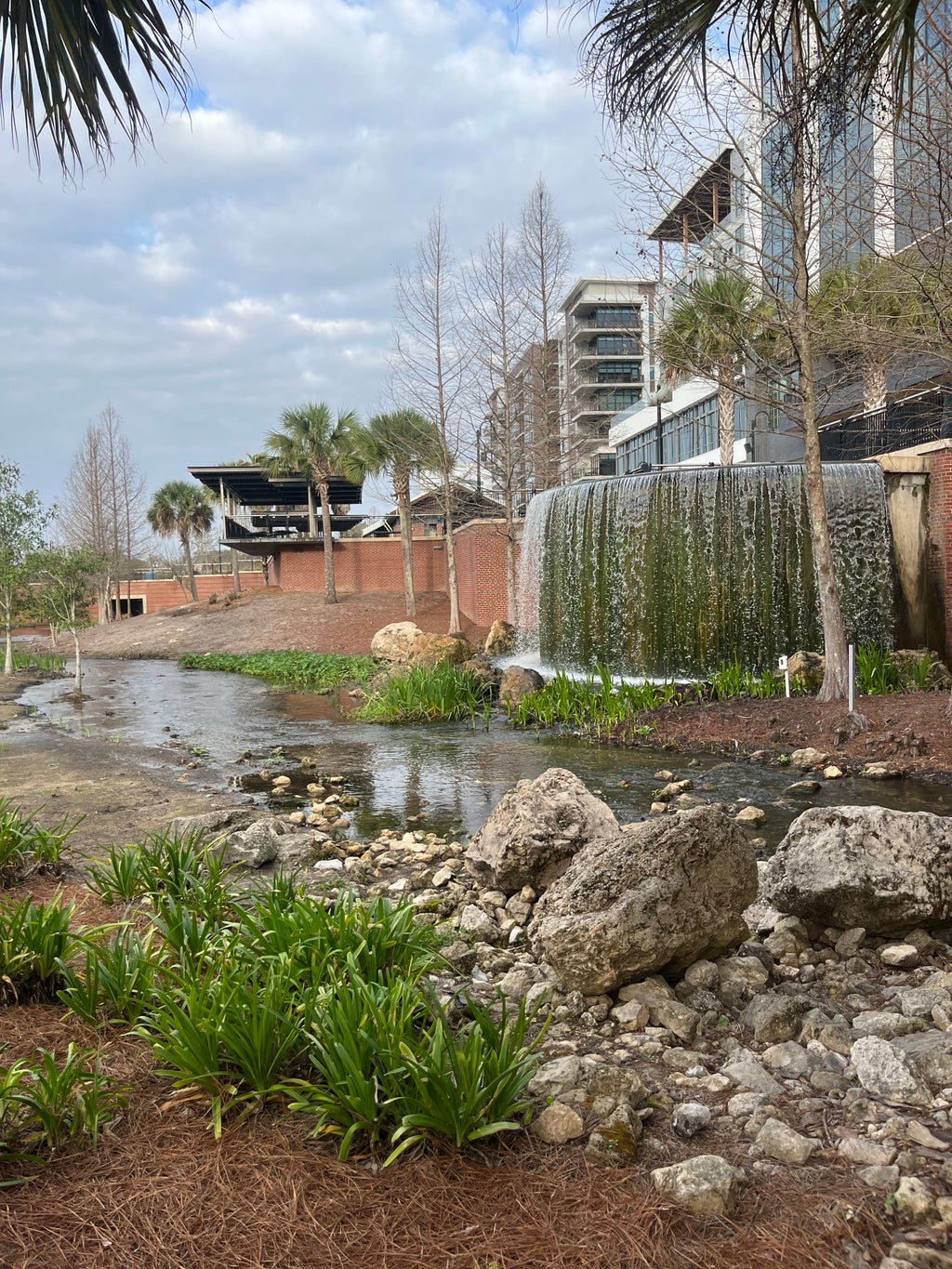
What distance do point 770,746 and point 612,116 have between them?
841 centimetres

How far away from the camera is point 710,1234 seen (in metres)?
2.20

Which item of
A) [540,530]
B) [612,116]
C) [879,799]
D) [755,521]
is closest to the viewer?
[612,116]

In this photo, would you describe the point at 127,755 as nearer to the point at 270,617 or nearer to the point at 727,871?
the point at 727,871

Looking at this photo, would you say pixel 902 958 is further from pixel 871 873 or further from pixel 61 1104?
pixel 61 1104

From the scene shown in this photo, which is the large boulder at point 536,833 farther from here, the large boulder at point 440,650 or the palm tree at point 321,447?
the palm tree at point 321,447

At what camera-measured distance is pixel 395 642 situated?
21125 millimetres

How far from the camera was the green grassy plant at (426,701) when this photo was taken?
1493 cm

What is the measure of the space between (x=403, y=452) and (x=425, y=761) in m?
23.1

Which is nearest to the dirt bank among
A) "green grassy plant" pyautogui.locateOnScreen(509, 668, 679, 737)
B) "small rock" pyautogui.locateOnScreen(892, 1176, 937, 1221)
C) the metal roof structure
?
Answer: the metal roof structure

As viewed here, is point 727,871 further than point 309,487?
No

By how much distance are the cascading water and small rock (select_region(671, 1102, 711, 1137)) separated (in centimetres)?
1316

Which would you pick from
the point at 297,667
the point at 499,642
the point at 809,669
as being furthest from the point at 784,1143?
the point at 297,667

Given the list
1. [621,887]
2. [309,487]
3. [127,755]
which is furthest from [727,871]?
[309,487]

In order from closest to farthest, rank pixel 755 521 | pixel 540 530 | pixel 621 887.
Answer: pixel 621 887
pixel 755 521
pixel 540 530
